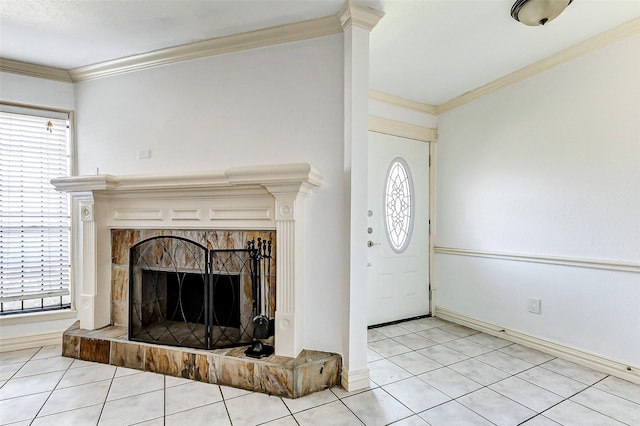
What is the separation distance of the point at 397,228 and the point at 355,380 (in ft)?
5.74

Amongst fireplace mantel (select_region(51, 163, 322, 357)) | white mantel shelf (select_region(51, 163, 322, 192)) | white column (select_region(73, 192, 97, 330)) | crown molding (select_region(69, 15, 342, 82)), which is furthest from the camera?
white column (select_region(73, 192, 97, 330))

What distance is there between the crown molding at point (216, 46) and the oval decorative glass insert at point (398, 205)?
1617mm

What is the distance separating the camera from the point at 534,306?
260 centimetres

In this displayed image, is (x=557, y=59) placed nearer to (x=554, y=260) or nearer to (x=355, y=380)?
(x=554, y=260)

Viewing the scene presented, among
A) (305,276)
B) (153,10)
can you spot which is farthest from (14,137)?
(305,276)

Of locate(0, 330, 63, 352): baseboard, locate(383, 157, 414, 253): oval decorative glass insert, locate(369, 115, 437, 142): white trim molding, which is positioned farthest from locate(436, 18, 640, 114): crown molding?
locate(0, 330, 63, 352): baseboard

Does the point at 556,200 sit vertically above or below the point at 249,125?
below

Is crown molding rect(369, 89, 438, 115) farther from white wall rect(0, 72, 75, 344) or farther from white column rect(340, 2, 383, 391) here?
white wall rect(0, 72, 75, 344)

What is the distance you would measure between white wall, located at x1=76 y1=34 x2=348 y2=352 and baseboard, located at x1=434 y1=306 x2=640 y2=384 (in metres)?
1.77

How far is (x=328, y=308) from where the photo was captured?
2057mm

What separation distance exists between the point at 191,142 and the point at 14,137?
1.62m

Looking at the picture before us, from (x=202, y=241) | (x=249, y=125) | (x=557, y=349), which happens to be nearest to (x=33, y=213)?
(x=202, y=241)

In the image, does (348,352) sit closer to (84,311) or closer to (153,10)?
(84,311)

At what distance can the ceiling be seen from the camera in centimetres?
192
